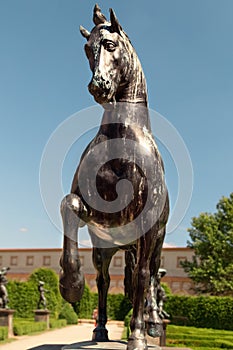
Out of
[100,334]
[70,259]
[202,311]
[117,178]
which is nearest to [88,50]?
[117,178]

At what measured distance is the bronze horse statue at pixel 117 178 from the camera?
2295mm

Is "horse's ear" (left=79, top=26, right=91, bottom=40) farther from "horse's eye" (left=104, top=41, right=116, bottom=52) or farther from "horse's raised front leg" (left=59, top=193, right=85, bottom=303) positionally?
"horse's raised front leg" (left=59, top=193, right=85, bottom=303)

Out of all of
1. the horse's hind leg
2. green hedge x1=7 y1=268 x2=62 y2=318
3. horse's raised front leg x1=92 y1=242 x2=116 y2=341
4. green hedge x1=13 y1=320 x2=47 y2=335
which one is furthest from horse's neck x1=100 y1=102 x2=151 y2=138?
green hedge x1=7 y1=268 x2=62 y2=318

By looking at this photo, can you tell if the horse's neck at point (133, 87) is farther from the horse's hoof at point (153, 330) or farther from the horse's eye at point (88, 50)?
the horse's hoof at point (153, 330)

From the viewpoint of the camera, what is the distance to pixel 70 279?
86.3 inches

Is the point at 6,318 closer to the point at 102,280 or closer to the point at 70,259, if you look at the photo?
the point at 102,280

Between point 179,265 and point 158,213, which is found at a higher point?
point 179,265

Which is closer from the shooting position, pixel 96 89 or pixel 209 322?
pixel 96 89

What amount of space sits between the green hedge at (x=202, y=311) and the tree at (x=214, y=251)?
7.08ft

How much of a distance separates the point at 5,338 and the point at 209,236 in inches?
591

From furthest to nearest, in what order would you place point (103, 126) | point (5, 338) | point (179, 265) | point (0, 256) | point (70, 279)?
1. point (0, 256)
2. point (179, 265)
3. point (5, 338)
4. point (103, 126)
5. point (70, 279)

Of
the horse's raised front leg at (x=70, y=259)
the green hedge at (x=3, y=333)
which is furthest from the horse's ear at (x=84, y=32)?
the green hedge at (x=3, y=333)

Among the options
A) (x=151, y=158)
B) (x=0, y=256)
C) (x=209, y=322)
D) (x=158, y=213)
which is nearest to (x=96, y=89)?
(x=151, y=158)

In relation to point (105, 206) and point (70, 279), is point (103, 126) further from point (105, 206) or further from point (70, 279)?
point (70, 279)
